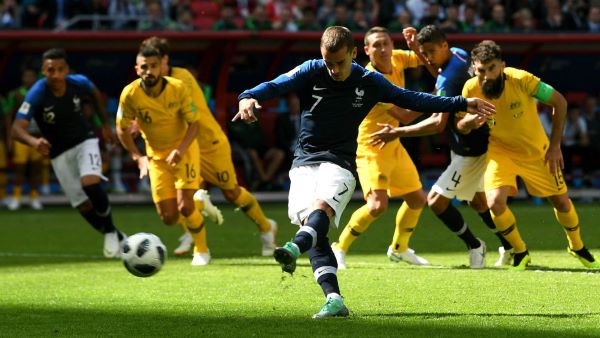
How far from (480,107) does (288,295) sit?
2.25m

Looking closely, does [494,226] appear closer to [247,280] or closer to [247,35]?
[247,280]

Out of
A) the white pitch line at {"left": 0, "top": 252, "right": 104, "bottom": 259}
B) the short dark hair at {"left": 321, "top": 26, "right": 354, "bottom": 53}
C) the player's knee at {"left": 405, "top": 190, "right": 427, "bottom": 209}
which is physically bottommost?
the white pitch line at {"left": 0, "top": 252, "right": 104, "bottom": 259}

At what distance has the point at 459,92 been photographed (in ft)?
36.7

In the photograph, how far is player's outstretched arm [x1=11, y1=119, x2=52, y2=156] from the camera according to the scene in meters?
13.3

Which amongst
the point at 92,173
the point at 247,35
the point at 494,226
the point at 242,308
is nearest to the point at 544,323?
the point at 242,308

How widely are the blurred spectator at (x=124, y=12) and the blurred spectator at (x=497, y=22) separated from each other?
629 centimetres

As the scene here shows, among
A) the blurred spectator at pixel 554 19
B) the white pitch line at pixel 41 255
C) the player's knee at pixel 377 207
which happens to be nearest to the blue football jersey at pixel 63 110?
the white pitch line at pixel 41 255

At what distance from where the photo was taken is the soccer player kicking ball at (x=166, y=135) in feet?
39.8

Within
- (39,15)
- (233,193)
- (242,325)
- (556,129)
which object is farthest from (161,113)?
(39,15)

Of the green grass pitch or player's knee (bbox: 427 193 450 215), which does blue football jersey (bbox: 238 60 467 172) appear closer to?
the green grass pitch

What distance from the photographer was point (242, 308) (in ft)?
28.7

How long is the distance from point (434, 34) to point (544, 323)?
13.2 ft

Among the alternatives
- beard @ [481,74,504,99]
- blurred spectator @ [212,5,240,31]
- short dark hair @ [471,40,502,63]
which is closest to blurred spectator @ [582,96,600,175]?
blurred spectator @ [212,5,240,31]

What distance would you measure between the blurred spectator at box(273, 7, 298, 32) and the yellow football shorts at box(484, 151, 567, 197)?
11.5m
